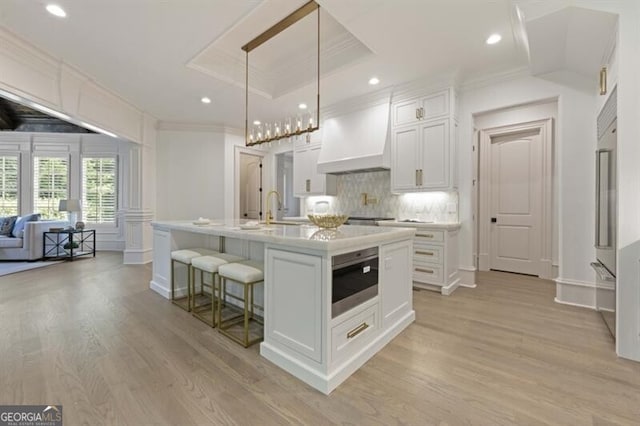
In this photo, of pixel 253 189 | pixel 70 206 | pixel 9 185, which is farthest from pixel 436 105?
pixel 9 185

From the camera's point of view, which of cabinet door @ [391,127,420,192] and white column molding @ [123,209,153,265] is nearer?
cabinet door @ [391,127,420,192]

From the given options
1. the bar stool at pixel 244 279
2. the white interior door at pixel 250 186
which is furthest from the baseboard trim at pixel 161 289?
the white interior door at pixel 250 186

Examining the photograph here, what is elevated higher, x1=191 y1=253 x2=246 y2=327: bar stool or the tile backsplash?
the tile backsplash

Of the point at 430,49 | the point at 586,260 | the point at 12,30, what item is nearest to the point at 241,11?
the point at 430,49

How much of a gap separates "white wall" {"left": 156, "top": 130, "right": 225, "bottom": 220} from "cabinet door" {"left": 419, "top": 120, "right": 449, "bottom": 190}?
4292 mm

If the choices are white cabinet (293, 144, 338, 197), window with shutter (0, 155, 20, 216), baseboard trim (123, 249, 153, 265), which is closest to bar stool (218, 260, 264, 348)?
white cabinet (293, 144, 338, 197)

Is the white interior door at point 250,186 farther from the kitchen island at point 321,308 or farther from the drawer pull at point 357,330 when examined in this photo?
the drawer pull at point 357,330

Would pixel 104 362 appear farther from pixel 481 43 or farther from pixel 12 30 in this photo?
pixel 481 43

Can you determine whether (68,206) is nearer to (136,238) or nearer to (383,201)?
(136,238)

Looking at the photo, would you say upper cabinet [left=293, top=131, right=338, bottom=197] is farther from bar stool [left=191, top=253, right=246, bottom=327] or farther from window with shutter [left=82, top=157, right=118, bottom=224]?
window with shutter [left=82, top=157, right=118, bottom=224]

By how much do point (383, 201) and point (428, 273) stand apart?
155cm

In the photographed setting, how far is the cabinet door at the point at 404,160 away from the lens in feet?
13.4

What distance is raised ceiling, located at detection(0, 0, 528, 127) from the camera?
2.55 meters

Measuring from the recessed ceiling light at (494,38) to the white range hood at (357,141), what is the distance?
1517 millimetres
